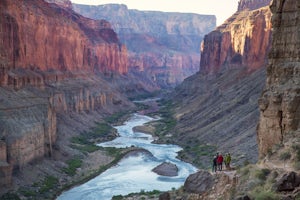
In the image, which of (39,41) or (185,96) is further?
(185,96)

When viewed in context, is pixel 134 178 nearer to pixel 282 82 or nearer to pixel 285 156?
pixel 282 82

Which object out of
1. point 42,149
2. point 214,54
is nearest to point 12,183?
point 42,149

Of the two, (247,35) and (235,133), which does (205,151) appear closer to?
(235,133)

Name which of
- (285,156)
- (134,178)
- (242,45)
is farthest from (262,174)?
(242,45)

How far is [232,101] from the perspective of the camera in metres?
66.9

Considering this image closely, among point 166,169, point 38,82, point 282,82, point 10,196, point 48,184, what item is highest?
point 282,82

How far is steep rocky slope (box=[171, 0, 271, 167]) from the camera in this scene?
5041 centimetres

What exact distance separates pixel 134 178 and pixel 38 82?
23.7 metres

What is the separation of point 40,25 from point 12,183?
130 feet

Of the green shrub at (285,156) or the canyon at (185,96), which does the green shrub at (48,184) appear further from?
the green shrub at (285,156)

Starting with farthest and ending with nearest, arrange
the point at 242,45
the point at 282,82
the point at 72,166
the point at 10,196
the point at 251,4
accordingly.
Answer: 1. the point at 251,4
2. the point at 242,45
3. the point at 72,166
4. the point at 10,196
5. the point at 282,82

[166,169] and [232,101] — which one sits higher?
[232,101]

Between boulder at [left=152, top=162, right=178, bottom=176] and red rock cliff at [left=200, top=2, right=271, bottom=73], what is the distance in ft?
105

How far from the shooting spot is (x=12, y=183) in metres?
35.3
